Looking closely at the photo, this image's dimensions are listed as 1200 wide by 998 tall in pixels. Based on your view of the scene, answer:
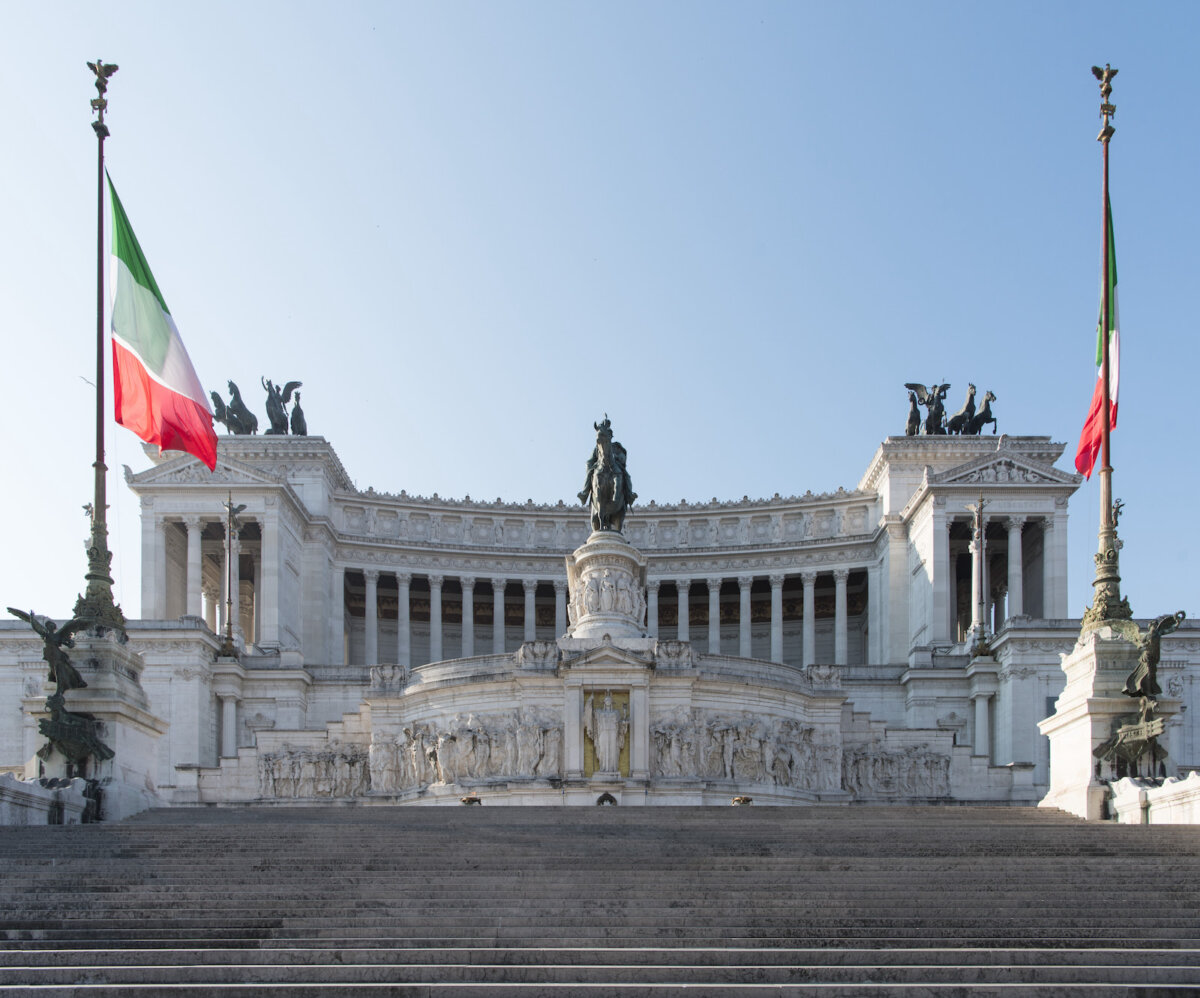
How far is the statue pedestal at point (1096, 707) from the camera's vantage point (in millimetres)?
25922

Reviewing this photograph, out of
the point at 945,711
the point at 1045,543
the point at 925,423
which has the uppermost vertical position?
the point at 925,423

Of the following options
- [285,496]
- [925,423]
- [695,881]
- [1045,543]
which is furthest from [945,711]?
[695,881]

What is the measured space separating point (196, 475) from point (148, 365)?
37918mm

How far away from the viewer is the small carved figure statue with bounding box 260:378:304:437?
2936 inches

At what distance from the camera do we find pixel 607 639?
132 feet

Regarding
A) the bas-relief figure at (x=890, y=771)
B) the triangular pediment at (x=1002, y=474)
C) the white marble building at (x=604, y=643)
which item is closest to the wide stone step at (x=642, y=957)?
the white marble building at (x=604, y=643)

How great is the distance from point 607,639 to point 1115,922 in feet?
79.7

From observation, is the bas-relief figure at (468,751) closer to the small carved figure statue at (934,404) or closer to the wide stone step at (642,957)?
the wide stone step at (642,957)

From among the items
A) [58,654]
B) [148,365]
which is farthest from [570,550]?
[58,654]

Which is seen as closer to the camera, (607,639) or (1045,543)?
(607,639)

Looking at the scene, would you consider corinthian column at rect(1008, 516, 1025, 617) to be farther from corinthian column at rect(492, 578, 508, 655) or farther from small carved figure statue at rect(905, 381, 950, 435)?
corinthian column at rect(492, 578, 508, 655)

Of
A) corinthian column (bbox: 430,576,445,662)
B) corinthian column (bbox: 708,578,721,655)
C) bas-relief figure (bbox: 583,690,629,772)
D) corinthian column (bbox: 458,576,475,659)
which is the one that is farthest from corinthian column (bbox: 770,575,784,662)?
bas-relief figure (bbox: 583,690,629,772)

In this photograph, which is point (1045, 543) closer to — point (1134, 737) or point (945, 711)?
point (945, 711)

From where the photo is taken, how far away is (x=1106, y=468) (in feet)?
91.0
